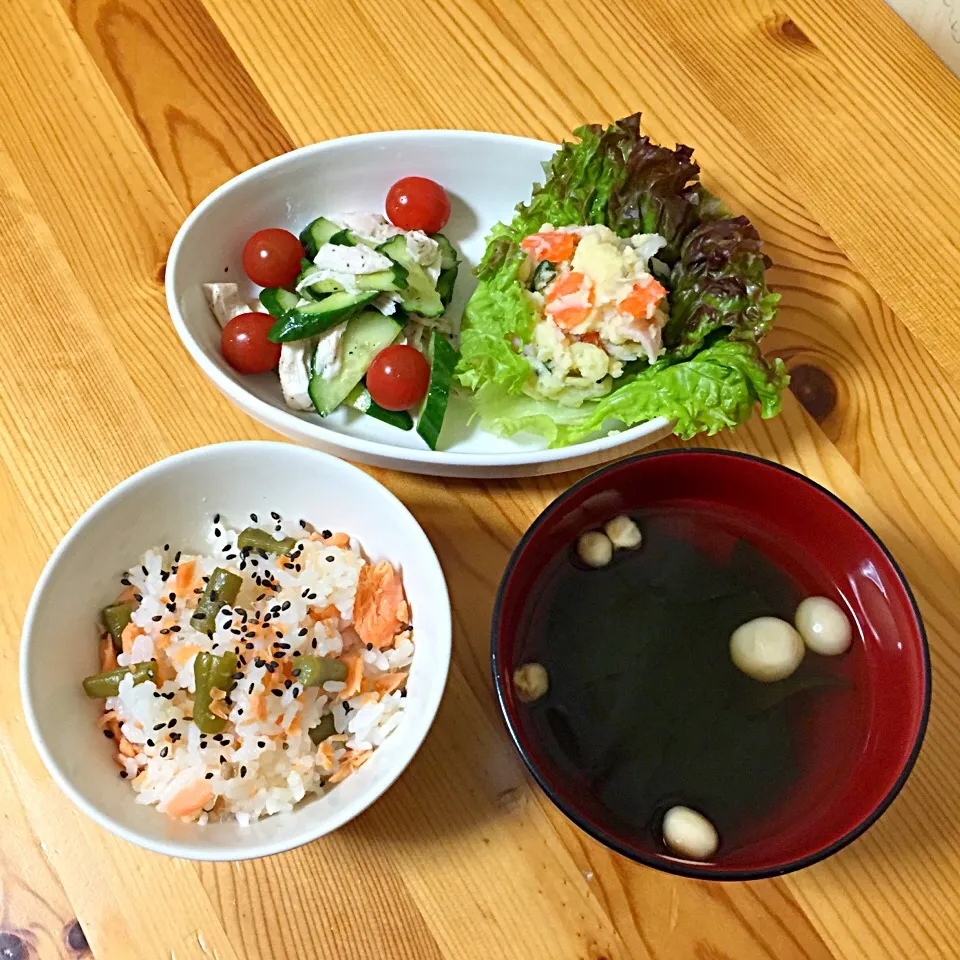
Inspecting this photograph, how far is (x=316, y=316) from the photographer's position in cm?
145

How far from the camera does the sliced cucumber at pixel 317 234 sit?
1547mm

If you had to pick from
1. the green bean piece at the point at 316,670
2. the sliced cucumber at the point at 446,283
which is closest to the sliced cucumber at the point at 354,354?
the sliced cucumber at the point at 446,283

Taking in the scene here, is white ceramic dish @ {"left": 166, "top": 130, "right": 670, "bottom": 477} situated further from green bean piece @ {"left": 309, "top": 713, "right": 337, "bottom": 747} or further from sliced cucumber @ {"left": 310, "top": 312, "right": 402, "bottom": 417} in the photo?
green bean piece @ {"left": 309, "top": 713, "right": 337, "bottom": 747}

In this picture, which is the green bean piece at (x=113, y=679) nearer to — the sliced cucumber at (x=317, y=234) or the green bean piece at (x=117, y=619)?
the green bean piece at (x=117, y=619)

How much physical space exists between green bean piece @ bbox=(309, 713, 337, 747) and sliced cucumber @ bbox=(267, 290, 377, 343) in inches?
24.1

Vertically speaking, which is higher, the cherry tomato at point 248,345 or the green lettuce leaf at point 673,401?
the green lettuce leaf at point 673,401

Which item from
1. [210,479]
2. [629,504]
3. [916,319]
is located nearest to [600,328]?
[629,504]

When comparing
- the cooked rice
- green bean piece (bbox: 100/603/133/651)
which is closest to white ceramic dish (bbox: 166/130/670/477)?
the cooked rice

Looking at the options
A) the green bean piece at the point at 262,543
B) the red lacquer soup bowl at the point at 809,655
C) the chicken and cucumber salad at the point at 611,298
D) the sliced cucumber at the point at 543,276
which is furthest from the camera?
the sliced cucumber at the point at 543,276

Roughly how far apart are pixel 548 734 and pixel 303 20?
1383 mm

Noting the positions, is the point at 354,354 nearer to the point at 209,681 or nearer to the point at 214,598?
the point at 214,598

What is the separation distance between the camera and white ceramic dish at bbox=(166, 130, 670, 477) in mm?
1319

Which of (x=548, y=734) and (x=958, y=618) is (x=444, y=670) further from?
(x=958, y=618)

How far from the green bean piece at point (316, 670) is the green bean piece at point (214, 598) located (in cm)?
13
